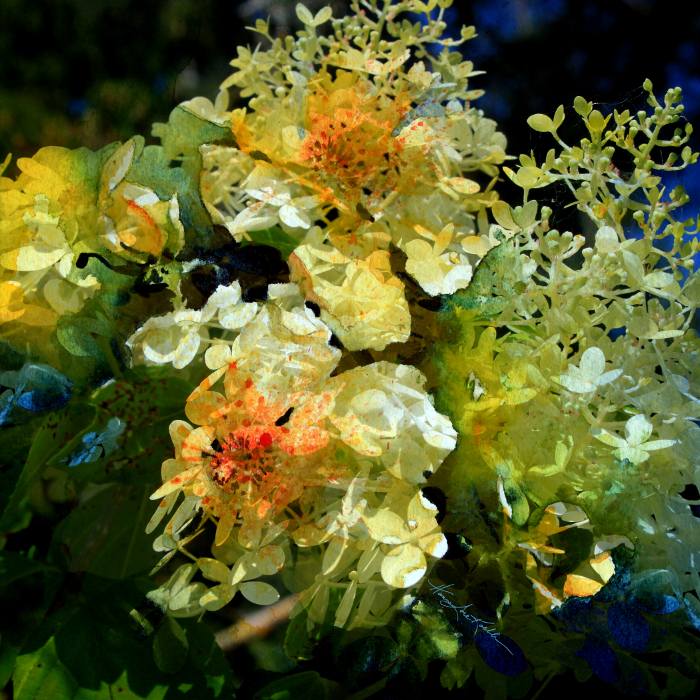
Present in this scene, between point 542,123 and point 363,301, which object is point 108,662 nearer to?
point 363,301

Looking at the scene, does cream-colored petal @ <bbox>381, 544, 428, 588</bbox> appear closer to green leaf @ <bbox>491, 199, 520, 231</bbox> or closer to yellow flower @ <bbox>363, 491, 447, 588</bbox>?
yellow flower @ <bbox>363, 491, 447, 588</bbox>

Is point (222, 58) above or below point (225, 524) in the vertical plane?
above

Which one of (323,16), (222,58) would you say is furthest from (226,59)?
(323,16)

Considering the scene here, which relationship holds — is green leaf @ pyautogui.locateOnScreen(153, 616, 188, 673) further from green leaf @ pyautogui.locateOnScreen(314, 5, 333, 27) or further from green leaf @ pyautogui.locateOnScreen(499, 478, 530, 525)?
green leaf @ pyautogui.locateOnScreen(314, 5, 333, 27)

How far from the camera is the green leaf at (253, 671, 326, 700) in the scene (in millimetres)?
266

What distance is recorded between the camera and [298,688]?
0.88ft

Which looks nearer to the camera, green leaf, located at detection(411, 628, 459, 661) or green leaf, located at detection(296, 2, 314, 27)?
green leaf, located at detection(411, 628, 459, 661)

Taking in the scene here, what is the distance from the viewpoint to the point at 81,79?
407 millimetres

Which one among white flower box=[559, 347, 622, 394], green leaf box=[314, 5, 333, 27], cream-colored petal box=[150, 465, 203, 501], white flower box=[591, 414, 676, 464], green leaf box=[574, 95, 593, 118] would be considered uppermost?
green leaf box=[314, 5, 333, 27]

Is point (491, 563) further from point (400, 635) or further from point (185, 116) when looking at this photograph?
point (185, 116)

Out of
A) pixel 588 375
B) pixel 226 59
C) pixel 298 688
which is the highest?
pixel 226 59

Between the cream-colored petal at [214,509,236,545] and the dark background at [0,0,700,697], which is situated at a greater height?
the dark background at [0,0,700,697]

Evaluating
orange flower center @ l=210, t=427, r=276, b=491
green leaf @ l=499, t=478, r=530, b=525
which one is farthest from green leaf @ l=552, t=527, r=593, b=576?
orange flower center @ l=210, t=427, r=276, b=491

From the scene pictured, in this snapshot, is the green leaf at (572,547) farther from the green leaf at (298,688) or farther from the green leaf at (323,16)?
the green leaf at (323,16)
